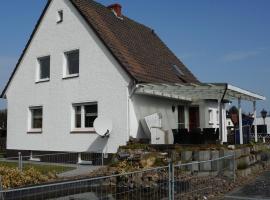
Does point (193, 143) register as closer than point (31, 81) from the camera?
Yes

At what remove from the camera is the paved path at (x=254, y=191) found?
9.92 metres

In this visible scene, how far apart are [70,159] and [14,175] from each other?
26.5ft

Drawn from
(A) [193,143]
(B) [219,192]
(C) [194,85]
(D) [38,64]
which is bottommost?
(B) [219,192]

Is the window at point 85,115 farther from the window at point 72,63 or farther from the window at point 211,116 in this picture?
the window at point 211,116

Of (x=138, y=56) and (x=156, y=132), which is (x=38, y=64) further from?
(x=156, y=132)

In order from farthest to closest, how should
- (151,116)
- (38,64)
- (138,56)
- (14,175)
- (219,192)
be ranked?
(38,64)
(138,56)
(151,116)
(14,175)
(219,192)

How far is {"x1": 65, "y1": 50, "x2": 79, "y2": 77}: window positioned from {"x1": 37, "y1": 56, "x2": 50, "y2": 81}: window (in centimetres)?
155

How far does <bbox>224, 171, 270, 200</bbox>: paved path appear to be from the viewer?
9.92m

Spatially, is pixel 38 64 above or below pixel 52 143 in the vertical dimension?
above

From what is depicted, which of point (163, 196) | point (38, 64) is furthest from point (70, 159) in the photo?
point (163, 196)

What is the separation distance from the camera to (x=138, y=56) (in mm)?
20469

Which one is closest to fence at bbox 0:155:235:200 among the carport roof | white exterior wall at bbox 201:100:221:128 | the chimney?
the carport roof

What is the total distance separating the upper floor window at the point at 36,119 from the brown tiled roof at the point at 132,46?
6.00m

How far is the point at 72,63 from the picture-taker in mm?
20828
